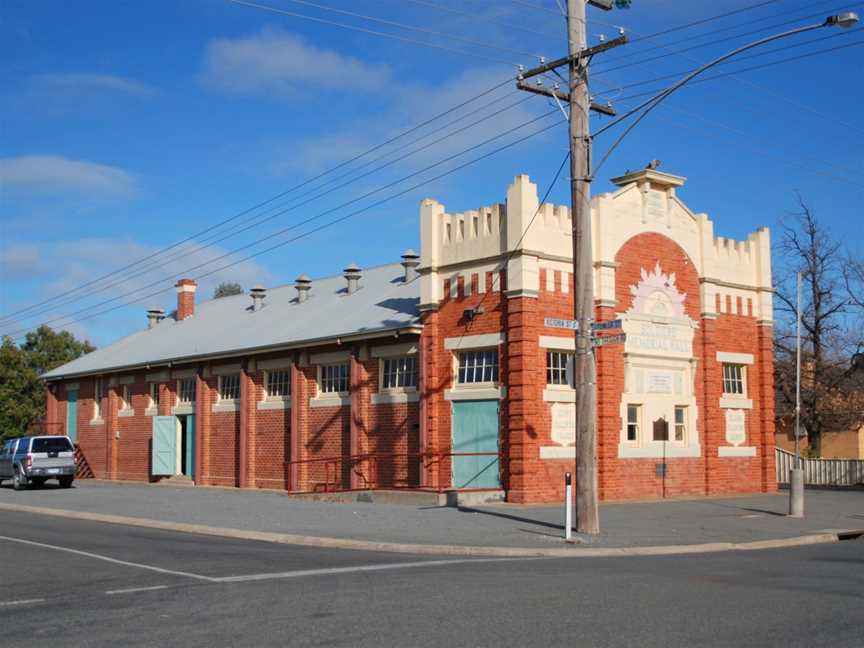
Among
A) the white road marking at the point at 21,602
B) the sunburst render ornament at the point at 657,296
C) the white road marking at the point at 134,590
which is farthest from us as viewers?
the sunburst render ornament at the point at 657,296

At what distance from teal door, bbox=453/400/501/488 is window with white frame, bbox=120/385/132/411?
18646 mm

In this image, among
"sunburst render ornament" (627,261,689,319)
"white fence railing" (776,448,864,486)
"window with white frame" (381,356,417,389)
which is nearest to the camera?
"sunburst render ornament" (627,261,689,319)

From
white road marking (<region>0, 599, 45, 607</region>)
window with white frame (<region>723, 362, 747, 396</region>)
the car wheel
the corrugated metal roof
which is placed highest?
the corrugated metal roof

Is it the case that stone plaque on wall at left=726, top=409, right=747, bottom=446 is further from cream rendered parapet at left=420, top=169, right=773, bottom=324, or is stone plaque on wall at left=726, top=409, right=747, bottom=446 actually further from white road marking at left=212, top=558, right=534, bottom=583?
white road marking at left=212, top=558, right=534, bottom=583

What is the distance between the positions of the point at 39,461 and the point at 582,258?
21.2 metres

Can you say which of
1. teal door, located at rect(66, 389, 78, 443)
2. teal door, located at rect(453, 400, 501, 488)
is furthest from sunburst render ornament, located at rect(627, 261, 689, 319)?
teal door, located at rect(66, 389, 78, 443)

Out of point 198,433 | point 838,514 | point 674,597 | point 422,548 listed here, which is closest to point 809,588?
point 674,597

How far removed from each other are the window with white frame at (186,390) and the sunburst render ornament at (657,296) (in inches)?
664

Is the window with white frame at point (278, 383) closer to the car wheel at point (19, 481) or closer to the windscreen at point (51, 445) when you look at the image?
the windscreen at point (51, 445)

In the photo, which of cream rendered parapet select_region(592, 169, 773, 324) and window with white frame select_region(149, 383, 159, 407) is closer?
cream rendered parapet select_region(592, 169, 773, 324)

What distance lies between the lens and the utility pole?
17.3 meters

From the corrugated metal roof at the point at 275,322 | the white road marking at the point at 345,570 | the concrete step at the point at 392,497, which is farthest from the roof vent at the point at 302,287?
the white road marking at the point at 345,570

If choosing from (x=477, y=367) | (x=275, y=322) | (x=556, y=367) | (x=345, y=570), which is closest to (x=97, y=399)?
(x=275, y=322)

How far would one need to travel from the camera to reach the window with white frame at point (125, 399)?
39.4 meters
